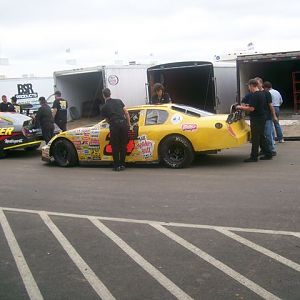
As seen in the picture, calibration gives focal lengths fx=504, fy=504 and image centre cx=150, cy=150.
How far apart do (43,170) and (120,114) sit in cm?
218

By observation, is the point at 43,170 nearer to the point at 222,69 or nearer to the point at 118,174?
the point at 118,174

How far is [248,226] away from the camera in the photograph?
5594mm

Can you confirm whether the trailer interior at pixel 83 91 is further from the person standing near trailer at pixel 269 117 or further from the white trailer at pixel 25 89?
the person standing near trailer at pixel 269 117

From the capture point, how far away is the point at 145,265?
180 inches

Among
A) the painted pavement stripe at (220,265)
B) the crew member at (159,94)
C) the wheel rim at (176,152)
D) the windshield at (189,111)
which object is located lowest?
the painted pavement stripe at (220,265)

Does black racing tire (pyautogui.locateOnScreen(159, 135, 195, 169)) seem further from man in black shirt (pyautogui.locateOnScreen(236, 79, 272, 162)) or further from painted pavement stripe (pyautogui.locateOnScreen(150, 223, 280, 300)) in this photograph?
painted pavement stripe (pyautogui.locateOnScreen(150, 223, 280, 300))

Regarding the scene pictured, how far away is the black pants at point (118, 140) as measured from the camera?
31.9ft

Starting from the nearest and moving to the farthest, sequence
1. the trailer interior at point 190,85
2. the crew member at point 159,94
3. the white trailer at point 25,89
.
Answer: the crew member at point 159,94 < the trailer interior at point 190,85 < the white trailer at point 25,89

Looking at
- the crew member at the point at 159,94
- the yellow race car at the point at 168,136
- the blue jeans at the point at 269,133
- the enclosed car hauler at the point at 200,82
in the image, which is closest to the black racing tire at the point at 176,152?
the yellow race car at the point at 168,136

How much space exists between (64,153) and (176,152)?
8.70ft

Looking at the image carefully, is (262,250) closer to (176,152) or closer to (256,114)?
(176,152)

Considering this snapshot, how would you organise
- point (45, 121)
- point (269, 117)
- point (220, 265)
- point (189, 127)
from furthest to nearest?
point (45, 121) < point (269, 117) < point (189, 127) < point (220, 265)

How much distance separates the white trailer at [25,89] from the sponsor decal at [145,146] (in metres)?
16.0

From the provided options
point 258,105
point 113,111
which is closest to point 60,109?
point 113,111
